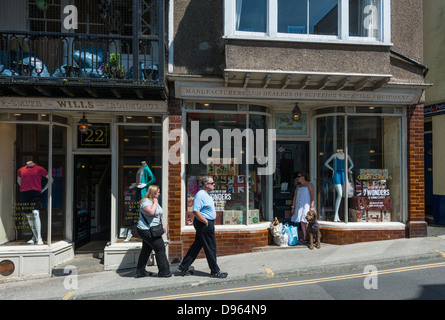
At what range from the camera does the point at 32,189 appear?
734 cm

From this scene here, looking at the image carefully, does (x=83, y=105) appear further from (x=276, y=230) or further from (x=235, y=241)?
(x=276, y=230)

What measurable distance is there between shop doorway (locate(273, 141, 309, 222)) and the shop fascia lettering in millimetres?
579

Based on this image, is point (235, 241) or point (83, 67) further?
point (235, 241)

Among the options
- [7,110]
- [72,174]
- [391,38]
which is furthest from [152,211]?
[391,38]

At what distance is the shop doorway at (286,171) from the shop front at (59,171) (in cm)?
307

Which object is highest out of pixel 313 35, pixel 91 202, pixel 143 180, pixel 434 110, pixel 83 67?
pixel 313 35

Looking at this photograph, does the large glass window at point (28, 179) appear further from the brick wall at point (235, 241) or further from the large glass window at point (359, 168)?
the large glass window at point (359, 168)

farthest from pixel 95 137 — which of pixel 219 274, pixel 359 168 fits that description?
pixel 359 168

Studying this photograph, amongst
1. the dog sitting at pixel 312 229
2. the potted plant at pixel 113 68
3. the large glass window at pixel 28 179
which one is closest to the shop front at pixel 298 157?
the dog sitting at pixel 312 229

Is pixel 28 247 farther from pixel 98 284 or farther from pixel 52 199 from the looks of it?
pixel 98 284

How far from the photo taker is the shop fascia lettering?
732 cm

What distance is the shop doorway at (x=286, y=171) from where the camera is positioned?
8.44m

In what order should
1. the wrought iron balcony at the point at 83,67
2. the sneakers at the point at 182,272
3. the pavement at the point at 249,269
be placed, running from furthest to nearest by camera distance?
the wrought iron balcony at the point at 83,67, the sneakers at the point at 182,272, the pavement at the point at 249,269

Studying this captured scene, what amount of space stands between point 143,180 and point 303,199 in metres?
3.88
